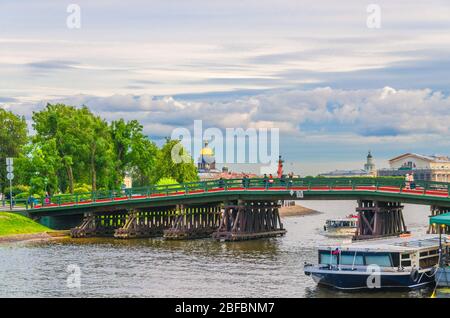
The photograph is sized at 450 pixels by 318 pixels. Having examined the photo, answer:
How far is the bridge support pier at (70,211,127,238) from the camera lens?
4006 inches

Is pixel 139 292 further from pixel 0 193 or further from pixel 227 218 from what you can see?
pixel 0 193

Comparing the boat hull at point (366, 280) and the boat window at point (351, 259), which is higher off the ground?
the boat window at point (351, 259)

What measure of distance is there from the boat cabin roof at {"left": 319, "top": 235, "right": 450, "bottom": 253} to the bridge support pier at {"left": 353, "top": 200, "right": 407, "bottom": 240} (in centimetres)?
2183

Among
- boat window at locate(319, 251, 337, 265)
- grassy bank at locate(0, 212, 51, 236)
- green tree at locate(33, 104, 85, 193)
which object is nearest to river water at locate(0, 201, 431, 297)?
boat window at locate(319, 251, 337, 265)

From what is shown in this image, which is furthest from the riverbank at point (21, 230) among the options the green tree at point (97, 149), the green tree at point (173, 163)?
the green tree at point (173, 163)

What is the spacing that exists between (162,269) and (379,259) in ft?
59.6

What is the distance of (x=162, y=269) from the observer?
7050 cm

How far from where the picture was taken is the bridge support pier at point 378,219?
89250 mm

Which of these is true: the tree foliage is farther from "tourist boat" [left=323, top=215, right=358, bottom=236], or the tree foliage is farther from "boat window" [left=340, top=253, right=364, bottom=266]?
"boat window" [left=340, top=253, right=364, bottom=266]

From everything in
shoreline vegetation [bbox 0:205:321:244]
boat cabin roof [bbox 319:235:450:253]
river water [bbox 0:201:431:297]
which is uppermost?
boat cabin roof [bbox 319:235:450:253]

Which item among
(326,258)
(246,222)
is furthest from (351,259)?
(246,222)

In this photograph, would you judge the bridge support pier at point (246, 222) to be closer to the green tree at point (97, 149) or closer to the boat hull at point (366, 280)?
the green tree at point (97, 149)

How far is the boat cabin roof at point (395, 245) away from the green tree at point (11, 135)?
305ft
